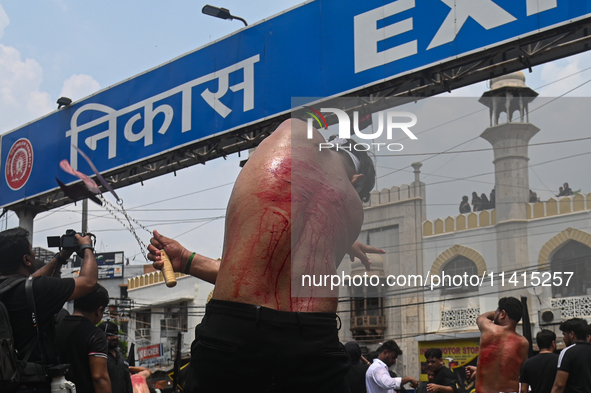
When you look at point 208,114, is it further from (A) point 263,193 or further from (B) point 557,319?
(B) point 557,319

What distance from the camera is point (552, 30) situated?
6340mm

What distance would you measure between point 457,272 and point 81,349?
2.10 metres

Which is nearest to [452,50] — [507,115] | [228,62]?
[228,62]

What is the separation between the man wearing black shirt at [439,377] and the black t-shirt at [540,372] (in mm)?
1314

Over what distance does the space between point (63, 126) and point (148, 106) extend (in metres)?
2.28

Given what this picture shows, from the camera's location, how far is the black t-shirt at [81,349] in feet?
11.6

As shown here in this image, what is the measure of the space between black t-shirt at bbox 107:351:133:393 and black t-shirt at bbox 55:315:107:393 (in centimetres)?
25

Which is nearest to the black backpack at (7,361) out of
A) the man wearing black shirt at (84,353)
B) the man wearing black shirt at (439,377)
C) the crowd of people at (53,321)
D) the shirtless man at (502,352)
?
the crowd of people at (53,321)

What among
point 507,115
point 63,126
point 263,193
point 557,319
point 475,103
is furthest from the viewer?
point 557,319

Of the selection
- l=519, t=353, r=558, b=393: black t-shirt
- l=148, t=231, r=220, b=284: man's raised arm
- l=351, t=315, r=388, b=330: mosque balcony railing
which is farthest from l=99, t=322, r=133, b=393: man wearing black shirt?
l=351, t=315, r=388, b=330: mosque balcony railing

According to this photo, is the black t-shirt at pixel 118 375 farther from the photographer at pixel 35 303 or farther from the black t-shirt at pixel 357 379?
the black t-shirt at pixel 357 379

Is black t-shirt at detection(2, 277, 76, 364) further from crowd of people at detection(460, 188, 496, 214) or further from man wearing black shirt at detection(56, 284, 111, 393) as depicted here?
crowd of people at detection(460, 188, 496, 214)

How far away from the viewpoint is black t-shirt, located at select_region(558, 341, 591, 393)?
4875 mm

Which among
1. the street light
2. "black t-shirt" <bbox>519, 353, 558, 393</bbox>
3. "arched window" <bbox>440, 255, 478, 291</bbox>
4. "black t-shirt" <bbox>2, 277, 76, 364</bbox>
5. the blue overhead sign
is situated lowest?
"black t-shirt" <bbox>519, 353, 558, 393</bbox>
